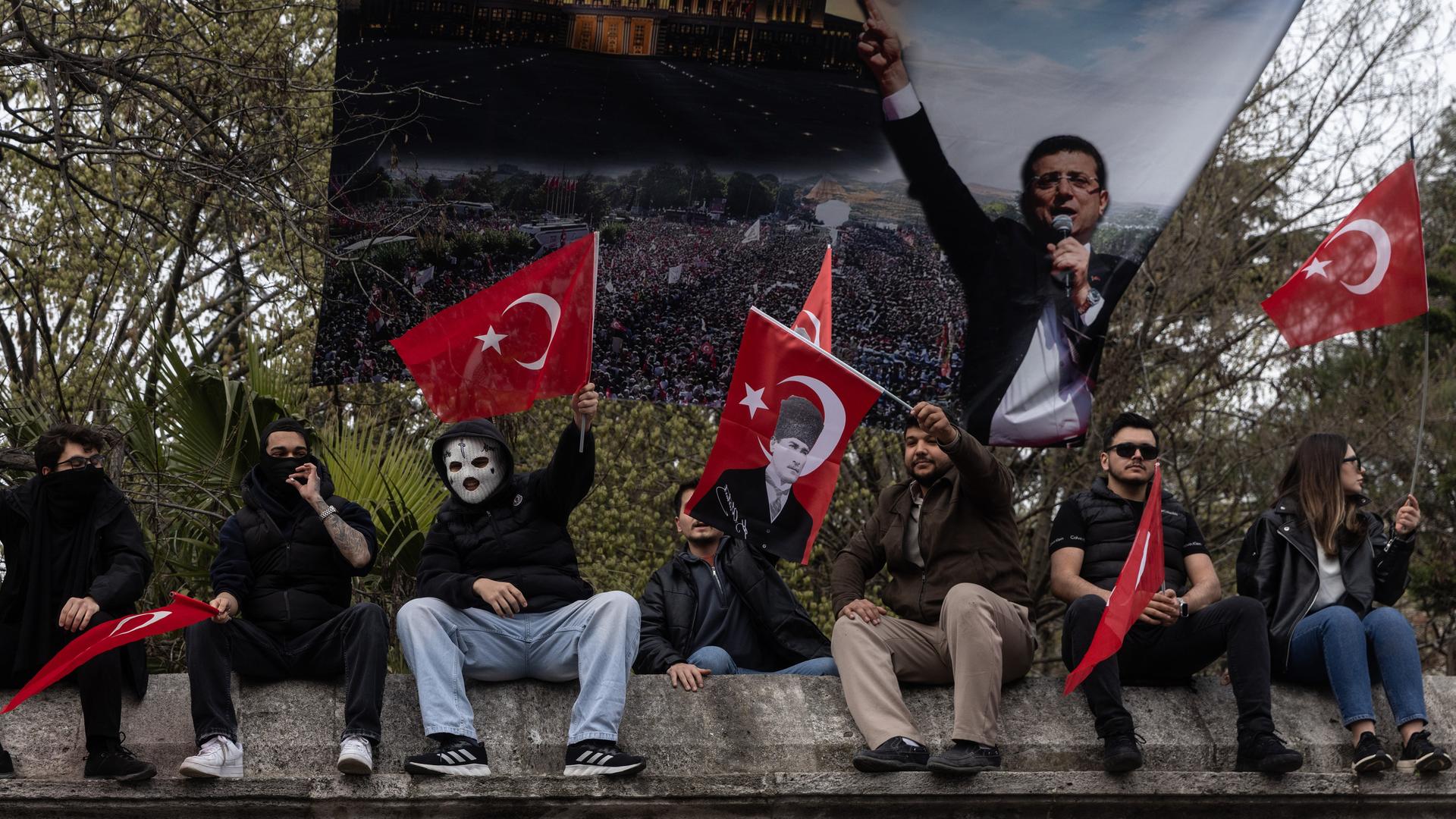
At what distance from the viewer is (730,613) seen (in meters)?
7.70

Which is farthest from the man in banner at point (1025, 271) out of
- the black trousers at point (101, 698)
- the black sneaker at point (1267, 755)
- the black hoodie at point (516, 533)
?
the black trousers at point (101, 698)

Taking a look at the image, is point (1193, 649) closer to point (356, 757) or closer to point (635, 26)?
point (356, 757)

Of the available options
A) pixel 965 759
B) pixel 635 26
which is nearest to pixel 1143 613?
pixel 965 759

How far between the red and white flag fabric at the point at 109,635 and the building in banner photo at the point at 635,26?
376cm

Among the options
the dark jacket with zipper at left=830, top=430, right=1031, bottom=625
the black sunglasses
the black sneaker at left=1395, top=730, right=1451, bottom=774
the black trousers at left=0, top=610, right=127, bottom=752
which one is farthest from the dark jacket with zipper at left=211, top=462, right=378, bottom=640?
the black sneaker at left=1395, top=730, right=1451, bottom=774

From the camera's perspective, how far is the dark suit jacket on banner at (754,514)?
23.2ft

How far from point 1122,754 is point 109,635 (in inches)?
157

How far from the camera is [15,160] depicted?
15.5 meters

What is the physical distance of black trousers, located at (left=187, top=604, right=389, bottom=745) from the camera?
6324 millimetres

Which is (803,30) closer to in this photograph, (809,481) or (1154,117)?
(1154,117)

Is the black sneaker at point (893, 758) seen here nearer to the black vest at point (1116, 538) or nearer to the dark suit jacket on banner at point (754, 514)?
the dark suit jacket on banner at point (754, 514)

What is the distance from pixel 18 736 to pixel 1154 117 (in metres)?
6.47

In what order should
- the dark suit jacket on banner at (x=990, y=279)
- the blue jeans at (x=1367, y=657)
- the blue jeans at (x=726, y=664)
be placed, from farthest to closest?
1. the dark suit jacket on banner at (x=990, y=279)
2. the blue jeans at (x=726, y=664)
3. the blue jeans at (x=1367, y=657)

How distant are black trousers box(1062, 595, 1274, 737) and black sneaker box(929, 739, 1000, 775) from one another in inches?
21.1
